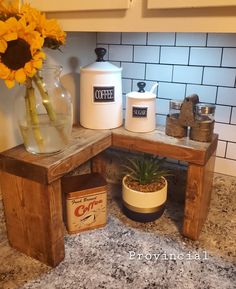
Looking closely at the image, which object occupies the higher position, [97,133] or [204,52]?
[204,52]

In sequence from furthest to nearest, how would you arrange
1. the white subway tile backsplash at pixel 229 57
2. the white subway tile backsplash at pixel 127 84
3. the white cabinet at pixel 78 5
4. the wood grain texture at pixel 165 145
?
the white subway tile backsplash at pixel 127 84
the white subway tile backsplash at pixel 229 57
the wood grain texture at pixel 165 145
the white cabinet at pixel 78 5

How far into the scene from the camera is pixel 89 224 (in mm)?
961

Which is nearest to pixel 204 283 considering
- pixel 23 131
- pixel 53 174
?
pixel 53 174

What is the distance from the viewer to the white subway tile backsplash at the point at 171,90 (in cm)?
107

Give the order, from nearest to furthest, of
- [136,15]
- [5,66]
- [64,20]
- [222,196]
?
[5,66]
[136,15]
[64,20]
[222,196]

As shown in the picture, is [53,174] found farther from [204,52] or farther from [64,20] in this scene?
[204,52]

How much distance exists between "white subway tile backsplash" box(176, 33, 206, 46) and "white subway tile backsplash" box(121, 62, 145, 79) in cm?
17

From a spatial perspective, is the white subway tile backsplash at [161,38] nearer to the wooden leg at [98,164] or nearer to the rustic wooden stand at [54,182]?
the rustic wooden stand at [54,182]

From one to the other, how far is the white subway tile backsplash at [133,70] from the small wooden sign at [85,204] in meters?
0.44

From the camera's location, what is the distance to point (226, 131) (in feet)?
3.37

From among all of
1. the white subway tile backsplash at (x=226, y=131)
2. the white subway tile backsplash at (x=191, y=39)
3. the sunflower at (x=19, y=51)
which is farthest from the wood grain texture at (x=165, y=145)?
the sunflower at (x=19, y=51)

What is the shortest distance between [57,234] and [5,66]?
46 centimetres

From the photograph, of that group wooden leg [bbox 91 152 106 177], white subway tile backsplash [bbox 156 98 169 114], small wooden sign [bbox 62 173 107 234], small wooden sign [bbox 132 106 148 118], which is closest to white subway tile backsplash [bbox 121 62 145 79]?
white subway tile backsplash [bbox 156 98 169 114]

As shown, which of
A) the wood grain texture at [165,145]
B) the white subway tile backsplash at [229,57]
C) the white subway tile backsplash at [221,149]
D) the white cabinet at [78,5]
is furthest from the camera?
the white subway tile backsplash at [221,149]
